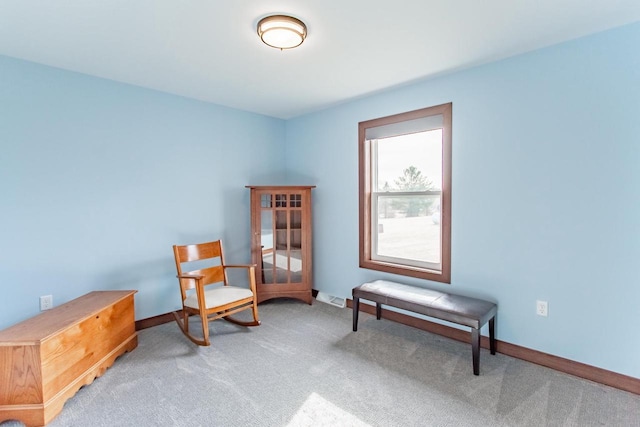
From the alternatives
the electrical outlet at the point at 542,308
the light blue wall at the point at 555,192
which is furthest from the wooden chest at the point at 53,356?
the electrical outlet at the point at 542,308

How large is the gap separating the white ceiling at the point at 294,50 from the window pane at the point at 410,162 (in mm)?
577

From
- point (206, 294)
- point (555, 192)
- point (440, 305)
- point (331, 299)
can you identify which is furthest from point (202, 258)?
point (555, 192)

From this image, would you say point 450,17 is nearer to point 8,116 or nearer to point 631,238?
point 631,238

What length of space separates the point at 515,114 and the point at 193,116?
10.3 ft

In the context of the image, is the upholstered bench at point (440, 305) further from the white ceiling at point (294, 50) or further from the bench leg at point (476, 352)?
the white ceiling at point (294, 50)

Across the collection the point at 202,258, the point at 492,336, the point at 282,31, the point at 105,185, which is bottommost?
the point at 492,336

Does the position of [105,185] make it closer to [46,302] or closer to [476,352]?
[46,302]

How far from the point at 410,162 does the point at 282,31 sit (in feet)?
6.00

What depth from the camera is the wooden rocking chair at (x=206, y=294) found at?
265 centimetres

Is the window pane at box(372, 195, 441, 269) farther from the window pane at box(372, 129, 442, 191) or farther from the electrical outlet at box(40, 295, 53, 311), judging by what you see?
the electrical outlet at box(40, 295, 53, 311)

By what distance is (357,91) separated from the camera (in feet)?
10.4

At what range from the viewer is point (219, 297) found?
282cm

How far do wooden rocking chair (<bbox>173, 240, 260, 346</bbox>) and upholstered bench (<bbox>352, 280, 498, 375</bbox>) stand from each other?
1105 mm

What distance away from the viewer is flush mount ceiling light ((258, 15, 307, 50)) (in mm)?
1857
